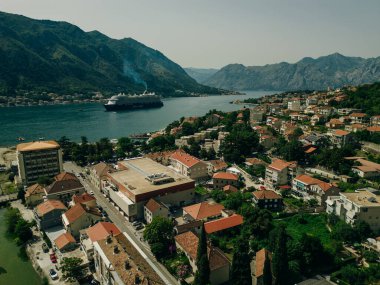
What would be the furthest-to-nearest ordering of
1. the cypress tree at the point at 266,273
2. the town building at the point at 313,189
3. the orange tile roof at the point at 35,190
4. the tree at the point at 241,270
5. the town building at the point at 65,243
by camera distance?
1. the orange tile roof at the point at 35,190
2. the town building at the point at 313,189
3. the town building at the point at 65,243
4. the tree at the point at 241,270
5. the cypress tree at the point at 266,273

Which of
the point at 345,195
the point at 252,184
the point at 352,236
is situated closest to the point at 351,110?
the point at 252,184

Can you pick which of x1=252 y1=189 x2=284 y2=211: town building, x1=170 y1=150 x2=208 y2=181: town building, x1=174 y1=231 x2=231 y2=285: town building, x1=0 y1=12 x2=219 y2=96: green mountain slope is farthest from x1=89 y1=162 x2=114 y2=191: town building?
x1=0 y1=12 x2=219 y2=96: green mountain slope

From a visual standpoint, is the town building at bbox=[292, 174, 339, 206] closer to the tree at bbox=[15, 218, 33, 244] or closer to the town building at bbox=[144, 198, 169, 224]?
the town building at bbox=[144, 198, 169, 224]

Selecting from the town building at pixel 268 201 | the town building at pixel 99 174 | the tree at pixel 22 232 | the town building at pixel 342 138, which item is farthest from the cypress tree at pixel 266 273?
the town building at pixel 342 138

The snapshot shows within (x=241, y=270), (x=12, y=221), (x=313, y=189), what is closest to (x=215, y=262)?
(x=241, y=270)

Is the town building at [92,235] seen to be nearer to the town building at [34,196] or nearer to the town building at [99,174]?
the town building at [34,196]

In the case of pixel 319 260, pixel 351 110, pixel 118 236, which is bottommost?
pixel 319 260

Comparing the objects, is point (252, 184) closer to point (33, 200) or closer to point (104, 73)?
point (33, 200)
